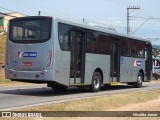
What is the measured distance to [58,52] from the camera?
18719mm

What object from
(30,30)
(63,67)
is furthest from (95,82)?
(30,30)

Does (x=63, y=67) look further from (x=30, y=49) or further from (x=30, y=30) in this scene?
(x=30, y=30)

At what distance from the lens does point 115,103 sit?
16578 millimetres

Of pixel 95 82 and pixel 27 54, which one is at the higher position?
pixel 27 54

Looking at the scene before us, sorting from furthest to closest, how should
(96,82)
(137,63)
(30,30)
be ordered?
1. (137,63)
2. (96,82)
3. (30,30)

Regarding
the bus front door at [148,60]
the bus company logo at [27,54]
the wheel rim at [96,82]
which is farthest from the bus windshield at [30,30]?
the bus front door at [148,60]

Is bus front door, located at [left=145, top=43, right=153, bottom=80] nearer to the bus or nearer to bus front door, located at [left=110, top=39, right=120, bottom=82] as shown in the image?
bus front door, located at [left=110, top=39, right=120, bottom=82]

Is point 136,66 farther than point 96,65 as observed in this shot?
Yes

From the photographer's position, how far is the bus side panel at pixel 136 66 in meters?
27.2

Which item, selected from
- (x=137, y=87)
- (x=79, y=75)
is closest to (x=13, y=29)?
(x=79, y=75)

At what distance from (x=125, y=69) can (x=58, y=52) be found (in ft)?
26.2

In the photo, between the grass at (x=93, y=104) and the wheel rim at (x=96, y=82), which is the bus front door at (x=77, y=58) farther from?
the grass at (x=93, y=104)

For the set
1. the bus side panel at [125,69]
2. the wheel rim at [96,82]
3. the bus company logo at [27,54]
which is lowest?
the wheel rim at [96,82]

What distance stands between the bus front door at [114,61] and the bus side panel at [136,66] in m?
2.35
